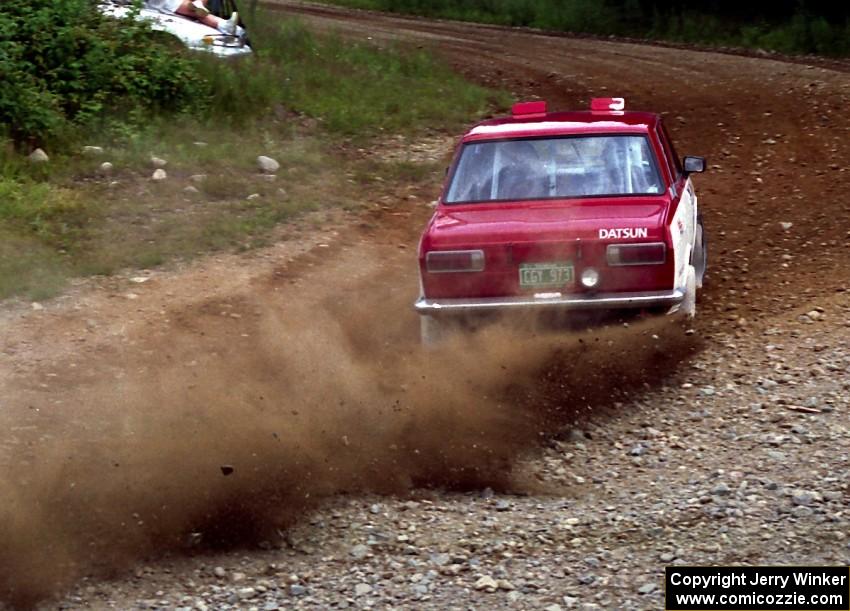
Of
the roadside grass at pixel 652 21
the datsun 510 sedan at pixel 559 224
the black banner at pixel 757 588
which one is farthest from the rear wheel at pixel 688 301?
the roadside grass at pixel 652 21

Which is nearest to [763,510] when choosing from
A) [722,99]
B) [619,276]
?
[619,276]

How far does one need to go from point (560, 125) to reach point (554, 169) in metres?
0.38

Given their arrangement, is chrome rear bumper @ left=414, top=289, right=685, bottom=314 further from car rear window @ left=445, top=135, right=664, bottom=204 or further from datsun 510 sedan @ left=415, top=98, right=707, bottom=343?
car rear window @ left=445, top=135, right=664, bottom=204

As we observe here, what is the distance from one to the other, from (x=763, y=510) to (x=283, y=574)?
215 centimetres

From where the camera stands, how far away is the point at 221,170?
1249cm

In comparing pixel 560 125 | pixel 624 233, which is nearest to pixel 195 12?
pixel 560 125

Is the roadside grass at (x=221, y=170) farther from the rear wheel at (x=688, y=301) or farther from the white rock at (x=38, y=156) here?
the rear wheel at (x=688, y=301)

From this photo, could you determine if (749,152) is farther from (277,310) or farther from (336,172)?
(277,310)

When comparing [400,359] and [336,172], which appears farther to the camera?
[336,172]

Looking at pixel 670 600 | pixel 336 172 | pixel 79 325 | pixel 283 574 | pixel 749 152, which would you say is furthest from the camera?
pixel 749 152

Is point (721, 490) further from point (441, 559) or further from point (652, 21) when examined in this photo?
point (652, 21)

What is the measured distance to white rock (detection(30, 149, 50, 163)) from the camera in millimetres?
11844

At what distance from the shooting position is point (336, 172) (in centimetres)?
1314

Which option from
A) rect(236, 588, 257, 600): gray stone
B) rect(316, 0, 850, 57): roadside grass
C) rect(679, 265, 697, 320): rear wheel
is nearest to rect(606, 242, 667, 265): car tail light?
rect(679, 265, 697, 320): rear wheel
